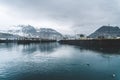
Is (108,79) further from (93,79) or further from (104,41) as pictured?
(104,41)

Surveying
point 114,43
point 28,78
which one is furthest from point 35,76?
point 114,43

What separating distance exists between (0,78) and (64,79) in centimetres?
1293

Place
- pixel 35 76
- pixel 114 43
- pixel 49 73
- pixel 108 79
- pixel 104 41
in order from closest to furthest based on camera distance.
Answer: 1. pixel 108 79
2. pixel 35 76
3. pixel 49 73
4. pixel 114 43
5. pixel 104 41

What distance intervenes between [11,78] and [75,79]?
12.9 m

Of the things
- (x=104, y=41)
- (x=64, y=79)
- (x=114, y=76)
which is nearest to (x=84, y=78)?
(x=64, y=79)

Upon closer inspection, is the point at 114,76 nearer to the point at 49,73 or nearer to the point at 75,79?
the point at 75,79

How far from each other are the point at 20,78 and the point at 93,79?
14.7 metres

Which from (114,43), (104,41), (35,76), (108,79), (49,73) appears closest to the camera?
(108,79)

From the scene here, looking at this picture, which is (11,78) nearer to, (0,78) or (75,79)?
(0,78)

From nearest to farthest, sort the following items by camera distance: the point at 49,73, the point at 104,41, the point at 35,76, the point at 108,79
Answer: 1. the point at 108,79
2. the point at 35,76
3. the point at 49,73
4. the point at 104,41

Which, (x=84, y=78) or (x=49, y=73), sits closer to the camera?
(x=84, y=78)

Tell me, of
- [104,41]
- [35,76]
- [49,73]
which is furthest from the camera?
[104,41]

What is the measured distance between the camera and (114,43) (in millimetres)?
98312

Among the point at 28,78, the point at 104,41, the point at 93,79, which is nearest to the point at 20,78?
the point at 28,78
